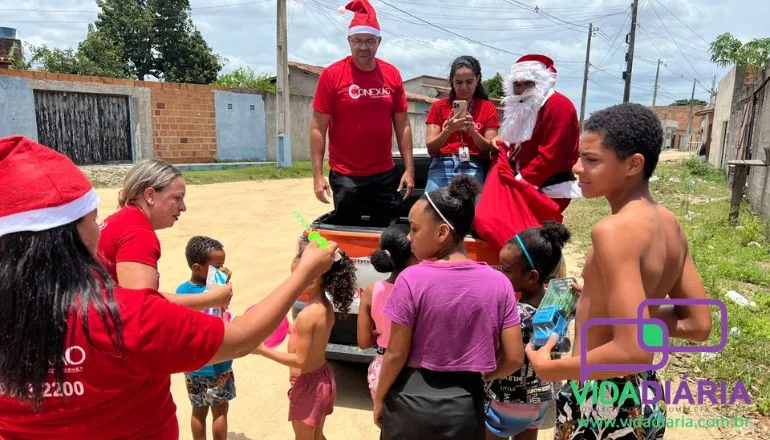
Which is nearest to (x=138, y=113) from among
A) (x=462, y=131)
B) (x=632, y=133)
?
(x=462, y=131)

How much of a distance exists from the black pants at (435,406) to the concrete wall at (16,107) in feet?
48.5

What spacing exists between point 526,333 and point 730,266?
16.6ft

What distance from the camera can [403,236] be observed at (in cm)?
272

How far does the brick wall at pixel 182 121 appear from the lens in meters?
16.9

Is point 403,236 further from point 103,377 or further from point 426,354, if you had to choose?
point 103,377

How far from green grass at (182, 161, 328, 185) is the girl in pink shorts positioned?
1259 cm

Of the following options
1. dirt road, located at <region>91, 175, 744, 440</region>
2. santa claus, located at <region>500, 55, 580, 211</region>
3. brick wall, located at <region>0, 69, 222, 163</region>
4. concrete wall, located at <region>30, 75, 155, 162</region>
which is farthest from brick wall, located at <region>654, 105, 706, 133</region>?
santa claus, located at <region>500, 55, 580, 211</region>

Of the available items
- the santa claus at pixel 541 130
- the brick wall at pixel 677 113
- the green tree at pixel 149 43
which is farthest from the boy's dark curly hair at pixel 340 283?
the brick wall at pixel 677 113

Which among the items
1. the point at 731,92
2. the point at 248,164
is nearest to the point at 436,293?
the point at 248,164

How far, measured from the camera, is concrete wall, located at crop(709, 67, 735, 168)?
17327 millimetres

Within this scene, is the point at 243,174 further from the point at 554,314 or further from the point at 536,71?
the point at 554,314

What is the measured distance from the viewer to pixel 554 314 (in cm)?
195

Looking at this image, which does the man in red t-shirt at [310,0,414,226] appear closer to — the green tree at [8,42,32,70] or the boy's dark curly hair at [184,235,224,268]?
the boy's dark curly hair at [184,235,224,268]

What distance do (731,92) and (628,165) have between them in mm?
19003
